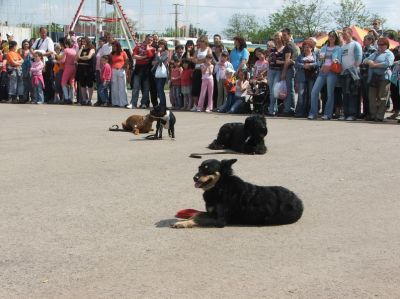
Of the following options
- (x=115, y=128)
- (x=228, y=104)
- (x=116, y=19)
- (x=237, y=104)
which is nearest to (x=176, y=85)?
(x=228, y=104)

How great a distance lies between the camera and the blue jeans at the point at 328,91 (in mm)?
16531

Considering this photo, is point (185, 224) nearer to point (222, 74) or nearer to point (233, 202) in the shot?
point (233, 202)

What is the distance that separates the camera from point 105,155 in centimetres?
1098

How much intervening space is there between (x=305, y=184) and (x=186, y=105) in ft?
37.7

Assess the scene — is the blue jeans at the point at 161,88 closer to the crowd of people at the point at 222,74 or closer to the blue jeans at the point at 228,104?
the crowd of people at the point at 222,74

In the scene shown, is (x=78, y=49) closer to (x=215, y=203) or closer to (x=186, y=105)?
(x=186, y=105)

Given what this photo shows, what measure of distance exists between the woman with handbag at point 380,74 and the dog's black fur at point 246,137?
18.7 feet

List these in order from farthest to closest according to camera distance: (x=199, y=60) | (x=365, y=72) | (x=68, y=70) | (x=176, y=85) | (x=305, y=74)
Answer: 1. (x=68, y=70)
2. (x=176, y=85)
3. (x=199, y=60)
4. (x=305, y=74)
5. (x=365, y=72)

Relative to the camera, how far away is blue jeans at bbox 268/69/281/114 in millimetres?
17531

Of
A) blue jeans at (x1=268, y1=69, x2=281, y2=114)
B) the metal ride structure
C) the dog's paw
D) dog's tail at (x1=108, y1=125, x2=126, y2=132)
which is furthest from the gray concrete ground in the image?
the metal ride structure

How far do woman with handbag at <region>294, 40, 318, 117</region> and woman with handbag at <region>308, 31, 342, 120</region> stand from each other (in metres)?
0.26

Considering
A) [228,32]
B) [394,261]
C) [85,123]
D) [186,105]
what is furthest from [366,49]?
[228,32]

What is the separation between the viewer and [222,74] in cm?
1862

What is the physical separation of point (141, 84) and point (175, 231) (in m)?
14.5
